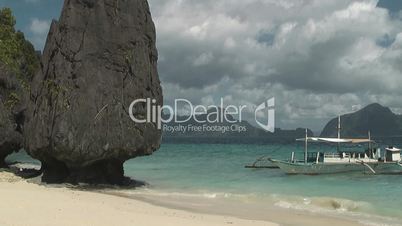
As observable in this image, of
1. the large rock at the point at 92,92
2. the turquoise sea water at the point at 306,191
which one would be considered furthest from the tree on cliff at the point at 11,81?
the turquoise sea water at the point at 306,191

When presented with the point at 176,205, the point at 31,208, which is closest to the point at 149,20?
the point at 176,205

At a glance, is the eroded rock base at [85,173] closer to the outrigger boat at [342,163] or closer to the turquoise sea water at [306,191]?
the turquoise sea water at [306,191]

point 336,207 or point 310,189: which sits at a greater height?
point 310,189

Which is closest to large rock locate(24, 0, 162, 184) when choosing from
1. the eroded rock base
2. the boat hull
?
the eroded rock base

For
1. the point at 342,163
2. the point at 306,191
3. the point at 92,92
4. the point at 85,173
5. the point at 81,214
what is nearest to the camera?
the point at 81,214

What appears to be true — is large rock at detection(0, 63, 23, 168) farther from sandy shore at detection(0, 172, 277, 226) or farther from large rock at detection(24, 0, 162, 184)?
sandy shore at detection(0, 172, 277, 226)

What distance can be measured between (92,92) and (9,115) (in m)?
10.7

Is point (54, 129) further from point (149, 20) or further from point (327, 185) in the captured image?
point (327, 185)

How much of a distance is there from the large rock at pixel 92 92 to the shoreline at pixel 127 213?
9.05 ft

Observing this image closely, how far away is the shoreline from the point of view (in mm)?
12695

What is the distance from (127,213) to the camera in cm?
1481

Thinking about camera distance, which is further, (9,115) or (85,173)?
(9,115)

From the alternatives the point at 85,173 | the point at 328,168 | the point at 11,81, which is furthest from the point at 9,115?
the point at 328,168

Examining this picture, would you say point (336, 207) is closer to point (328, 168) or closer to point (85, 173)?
point (85, 173)
